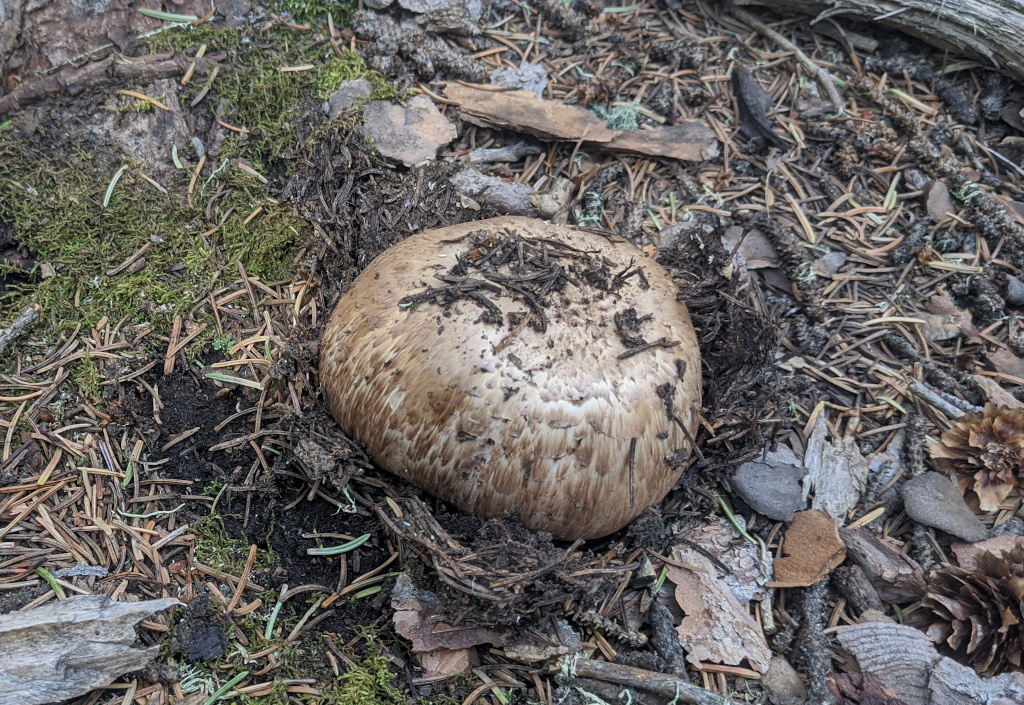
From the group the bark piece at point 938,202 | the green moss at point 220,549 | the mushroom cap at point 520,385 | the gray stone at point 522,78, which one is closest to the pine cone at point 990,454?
the bark piece at point 938,202

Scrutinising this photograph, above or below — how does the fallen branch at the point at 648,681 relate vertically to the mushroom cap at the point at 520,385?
below

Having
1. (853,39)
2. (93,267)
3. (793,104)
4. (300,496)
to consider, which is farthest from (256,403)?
(853,39)

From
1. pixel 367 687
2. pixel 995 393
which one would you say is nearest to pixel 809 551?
pixel 995 393

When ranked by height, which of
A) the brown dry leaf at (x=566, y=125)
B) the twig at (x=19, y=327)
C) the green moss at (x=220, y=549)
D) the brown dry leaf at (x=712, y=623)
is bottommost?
the brown dry leaf at (x=712, y=623)

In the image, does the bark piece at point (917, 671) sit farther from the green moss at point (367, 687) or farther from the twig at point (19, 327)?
the twig at point (19, 327)

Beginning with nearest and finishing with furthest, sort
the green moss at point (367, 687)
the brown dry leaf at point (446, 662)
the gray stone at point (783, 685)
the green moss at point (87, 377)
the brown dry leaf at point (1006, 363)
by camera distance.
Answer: the green moss at point (367, 687)
the brown dry leaf at point (446, 662)
the gray stone at point (783, 685)
the green moss at point (87, 377)
the brown dry leaf at point (1006, 363)

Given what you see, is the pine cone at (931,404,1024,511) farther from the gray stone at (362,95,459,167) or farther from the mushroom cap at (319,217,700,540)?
the gray stone at (362,95,459,167)
